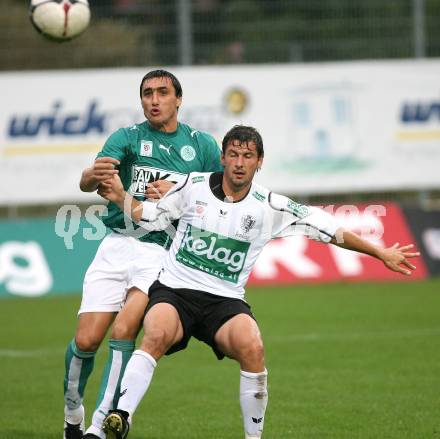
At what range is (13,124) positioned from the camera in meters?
19.5

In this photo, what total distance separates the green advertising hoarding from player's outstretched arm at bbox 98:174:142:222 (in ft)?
33.6

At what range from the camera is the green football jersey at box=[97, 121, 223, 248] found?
768cm

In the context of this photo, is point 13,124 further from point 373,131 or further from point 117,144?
point 117,144

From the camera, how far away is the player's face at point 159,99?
7.52 m

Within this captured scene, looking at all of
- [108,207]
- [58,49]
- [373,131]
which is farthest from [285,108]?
[108,207]

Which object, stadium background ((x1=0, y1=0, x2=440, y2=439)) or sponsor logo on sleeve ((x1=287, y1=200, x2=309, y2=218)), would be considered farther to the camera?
stadium background ((x1=0, y1=0, x2=440, y2=439))

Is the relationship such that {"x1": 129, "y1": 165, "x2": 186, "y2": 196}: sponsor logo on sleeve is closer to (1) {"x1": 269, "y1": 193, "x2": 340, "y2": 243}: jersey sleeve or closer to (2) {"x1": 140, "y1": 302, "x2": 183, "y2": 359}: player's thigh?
(1) {"x1": 269, "y1": 193, "x2": 340, "y2": 243}: jersey sleeve

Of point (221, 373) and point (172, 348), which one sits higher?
point (172, 348)

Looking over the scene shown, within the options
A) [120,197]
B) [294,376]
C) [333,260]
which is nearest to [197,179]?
[120,197]

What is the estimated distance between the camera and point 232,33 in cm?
1994

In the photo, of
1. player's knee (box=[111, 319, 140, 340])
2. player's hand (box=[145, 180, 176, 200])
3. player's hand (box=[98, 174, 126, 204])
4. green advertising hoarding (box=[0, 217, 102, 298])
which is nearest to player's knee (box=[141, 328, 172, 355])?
player's knee (box=[111, 319, 140, 340])

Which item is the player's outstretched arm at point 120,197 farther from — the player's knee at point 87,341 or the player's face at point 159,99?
the player's knee at point 87,341

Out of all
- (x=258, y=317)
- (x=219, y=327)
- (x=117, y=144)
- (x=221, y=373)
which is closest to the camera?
(x=219, y=327)

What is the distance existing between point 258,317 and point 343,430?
6753 mm
